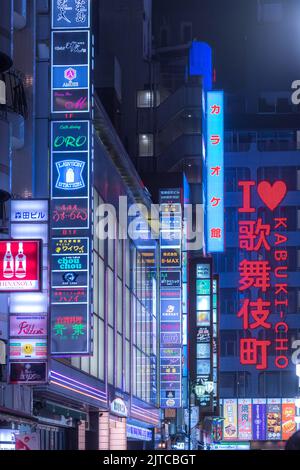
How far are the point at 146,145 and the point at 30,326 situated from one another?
51410 mm

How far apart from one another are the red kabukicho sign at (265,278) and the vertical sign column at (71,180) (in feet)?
245

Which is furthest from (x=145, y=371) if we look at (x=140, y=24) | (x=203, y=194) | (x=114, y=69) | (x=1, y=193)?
(x=1, y=193)

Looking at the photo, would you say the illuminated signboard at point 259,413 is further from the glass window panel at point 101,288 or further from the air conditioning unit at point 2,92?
the air conditioning unit at point 2,92

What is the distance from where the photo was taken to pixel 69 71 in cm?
2545

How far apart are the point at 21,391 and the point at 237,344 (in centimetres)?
8627

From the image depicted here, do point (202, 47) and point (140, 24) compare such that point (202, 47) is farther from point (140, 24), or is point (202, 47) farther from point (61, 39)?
point (61, 39)

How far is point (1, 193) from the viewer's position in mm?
21094

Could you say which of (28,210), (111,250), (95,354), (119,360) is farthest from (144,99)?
(28,210)

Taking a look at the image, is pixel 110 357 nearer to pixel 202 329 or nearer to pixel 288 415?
pixel 202 329

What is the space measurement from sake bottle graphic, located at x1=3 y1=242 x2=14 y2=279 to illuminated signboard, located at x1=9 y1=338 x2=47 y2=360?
1.95 meters

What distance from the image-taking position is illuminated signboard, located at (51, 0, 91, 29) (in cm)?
2559

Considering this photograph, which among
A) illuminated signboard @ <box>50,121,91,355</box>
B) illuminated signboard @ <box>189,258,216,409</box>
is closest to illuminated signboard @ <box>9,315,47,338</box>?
illuminated signboard @ <box>50,121,91,355</box>

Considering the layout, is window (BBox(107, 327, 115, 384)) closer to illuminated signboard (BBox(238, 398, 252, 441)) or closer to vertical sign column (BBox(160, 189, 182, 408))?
vertical sign column (BBox(160, 189, 182, 408))

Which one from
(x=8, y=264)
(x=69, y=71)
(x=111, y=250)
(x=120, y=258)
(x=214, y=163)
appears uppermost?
(x=214, y=163)
